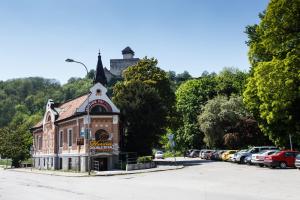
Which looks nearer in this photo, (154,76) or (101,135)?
(101,135)

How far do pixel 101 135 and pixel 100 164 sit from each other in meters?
3.22

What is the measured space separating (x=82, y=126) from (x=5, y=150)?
2864 centimetres

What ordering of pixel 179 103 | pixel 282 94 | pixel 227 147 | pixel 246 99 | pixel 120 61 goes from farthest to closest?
pixel 120 61
pixel 179 103
pixel 227 147
pixel 246 99
pixel 282 94

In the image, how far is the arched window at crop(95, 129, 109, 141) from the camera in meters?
46.2

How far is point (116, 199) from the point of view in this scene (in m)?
16.1

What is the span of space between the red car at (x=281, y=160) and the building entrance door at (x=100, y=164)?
18218 mm

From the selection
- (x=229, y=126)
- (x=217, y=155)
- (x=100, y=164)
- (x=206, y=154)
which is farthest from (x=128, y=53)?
(x=100, y=164)

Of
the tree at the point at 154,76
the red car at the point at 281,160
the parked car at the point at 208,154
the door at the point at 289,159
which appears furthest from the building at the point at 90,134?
the parked car at the point at 208,154

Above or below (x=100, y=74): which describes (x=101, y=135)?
below

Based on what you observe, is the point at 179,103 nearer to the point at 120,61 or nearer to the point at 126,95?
the point at 126,95

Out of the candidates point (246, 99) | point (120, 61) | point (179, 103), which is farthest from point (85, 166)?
point (120, 61)

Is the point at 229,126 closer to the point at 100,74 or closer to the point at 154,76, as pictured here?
the point at 154,76

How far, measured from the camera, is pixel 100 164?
45406mm

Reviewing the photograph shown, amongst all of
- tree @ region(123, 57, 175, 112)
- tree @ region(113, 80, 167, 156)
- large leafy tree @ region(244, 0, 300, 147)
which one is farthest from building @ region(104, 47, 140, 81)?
large leafy tree @ region(244, 0, 300, 147)
